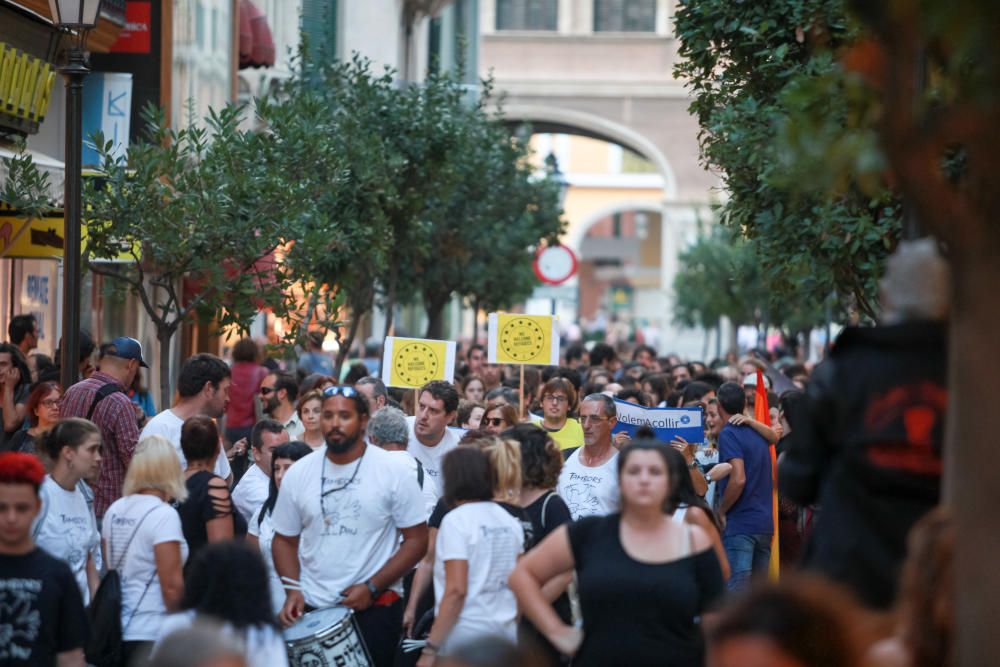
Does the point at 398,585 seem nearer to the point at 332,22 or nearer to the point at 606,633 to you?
the point at 606,633

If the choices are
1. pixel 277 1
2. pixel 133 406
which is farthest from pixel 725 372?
pixel 133 406

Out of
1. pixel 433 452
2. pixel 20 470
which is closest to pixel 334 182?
pixel 433 452

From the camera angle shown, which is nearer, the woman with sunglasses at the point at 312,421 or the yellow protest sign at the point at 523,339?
the woman with sunglasses at the point at 312,421

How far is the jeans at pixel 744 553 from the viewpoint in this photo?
1201cm

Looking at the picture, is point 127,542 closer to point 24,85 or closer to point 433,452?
point 433,452

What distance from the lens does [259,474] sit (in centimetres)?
1047

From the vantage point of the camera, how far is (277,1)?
1211 inches

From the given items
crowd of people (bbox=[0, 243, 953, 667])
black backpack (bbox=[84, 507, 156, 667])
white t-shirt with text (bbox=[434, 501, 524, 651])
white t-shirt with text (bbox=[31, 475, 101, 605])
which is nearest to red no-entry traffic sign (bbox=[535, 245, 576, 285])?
crowd of people (bbox=[0, 243, 953, 667])

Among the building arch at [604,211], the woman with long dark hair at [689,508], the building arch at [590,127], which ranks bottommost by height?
the woman with long dark hair at [689,508]

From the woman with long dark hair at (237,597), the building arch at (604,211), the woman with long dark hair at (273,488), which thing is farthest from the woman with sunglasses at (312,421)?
the building arch at (604,211)

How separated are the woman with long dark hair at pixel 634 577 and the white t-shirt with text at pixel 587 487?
10.3 ft

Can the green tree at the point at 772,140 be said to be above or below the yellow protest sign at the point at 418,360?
above

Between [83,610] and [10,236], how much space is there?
918 cm

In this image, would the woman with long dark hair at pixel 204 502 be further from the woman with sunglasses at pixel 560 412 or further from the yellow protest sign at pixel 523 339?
the yellow protest sign at pixel 523 339
